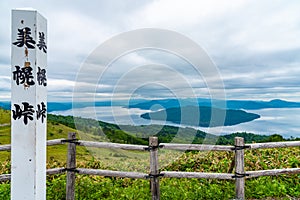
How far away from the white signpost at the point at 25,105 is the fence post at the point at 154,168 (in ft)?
7.86

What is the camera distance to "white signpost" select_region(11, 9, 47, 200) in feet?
12.1

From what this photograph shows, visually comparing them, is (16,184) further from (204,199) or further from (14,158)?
(204,199)

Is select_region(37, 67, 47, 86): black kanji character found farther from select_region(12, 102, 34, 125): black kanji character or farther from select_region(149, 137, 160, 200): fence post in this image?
select_region(149, 137, 160, 200): fence post

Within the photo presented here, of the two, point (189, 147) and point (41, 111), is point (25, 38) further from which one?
point (189, 147)

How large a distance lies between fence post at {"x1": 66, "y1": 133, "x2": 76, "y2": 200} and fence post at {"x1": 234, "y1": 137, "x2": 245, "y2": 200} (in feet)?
9.37

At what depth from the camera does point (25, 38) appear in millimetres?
3721

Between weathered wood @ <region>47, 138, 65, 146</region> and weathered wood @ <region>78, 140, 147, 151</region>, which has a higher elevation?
weathered wood @ <region>47, 138, 65, 146</region>

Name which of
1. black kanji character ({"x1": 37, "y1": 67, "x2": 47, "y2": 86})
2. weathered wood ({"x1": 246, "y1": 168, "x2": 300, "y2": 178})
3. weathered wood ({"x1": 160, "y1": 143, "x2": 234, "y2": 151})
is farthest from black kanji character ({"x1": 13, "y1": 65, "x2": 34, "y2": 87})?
weathered wood ({"x1": 246, "y1": 168, "x2": 300, "y2": 178})

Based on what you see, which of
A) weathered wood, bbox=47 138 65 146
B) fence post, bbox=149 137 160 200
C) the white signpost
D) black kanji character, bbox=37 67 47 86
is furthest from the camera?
weathered wood, bbox=47 138 65 146

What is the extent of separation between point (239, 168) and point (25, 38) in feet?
13.6

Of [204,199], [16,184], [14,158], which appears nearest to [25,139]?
[14,158]

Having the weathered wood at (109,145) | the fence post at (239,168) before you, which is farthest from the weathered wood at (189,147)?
the weathered wood at (109,145)

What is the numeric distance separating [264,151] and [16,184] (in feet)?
21.5

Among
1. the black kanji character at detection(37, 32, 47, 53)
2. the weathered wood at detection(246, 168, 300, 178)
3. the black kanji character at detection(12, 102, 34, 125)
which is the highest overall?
the black kanji character at detection(37, 32, 47, 53)
